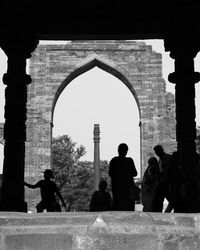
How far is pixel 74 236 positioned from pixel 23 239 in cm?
26

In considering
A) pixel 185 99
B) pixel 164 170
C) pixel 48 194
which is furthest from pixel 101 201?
pixel 185 99

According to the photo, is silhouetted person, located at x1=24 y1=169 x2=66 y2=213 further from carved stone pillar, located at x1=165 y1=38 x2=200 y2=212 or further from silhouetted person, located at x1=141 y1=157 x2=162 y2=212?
carved stone pillar, located at x1=165 y1=38 x2=200 y2=212

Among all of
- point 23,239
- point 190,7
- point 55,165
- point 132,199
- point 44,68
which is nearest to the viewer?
point 23,239

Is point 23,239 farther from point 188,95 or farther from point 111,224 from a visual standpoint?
point 188,95

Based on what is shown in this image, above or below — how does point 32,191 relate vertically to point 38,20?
below

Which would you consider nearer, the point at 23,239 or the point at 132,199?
the point at 23,239

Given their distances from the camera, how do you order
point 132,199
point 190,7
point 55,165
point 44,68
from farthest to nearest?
1. point 55,165
2. point 44,68
3. point 132,199
4. point 190,7

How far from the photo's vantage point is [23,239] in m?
2.68

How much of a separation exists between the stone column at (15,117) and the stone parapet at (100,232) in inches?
150

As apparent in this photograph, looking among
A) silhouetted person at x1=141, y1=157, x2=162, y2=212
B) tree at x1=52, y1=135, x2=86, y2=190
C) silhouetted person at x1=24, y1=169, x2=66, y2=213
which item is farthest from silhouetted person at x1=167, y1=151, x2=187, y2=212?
tree at x1=52, y1=135, x2=86, y2=190

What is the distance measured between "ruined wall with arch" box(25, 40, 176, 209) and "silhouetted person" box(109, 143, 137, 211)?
13.7 metres

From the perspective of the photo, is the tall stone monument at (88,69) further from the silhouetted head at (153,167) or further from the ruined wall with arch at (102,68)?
the silhouetted head at (153,167)

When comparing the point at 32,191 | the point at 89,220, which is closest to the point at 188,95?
the point at 89,220

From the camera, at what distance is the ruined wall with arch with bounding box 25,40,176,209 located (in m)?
20.9
